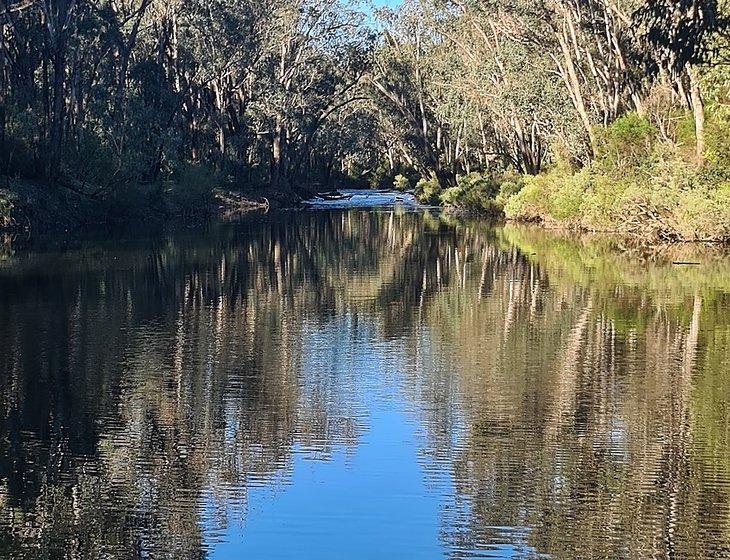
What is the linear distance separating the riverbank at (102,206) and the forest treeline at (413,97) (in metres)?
0.37

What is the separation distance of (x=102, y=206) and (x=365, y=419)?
114 ft

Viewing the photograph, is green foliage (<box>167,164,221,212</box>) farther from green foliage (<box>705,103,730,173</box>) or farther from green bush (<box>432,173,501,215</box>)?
green foliage (<box>705,103,730,173</box>)

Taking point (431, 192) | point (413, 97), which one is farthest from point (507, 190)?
point (413, 97)

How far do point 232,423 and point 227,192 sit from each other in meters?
52.9

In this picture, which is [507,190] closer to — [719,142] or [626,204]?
[626,204]

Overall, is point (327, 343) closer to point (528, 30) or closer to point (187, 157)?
point (528, 30)

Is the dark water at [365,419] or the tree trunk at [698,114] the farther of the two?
the tree trunk at [698,114]

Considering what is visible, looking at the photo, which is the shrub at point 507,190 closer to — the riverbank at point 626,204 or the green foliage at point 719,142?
the riverbank at point 626,204

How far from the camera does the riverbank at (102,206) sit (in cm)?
3962

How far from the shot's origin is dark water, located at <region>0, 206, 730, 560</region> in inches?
355

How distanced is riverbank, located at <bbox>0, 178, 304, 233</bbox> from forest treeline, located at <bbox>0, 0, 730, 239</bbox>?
1.20 ft

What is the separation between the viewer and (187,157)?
65.4 metres

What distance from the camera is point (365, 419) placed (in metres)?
12.8

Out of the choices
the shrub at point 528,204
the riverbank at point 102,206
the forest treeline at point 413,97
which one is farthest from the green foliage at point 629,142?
the riverbank at point 102,206
